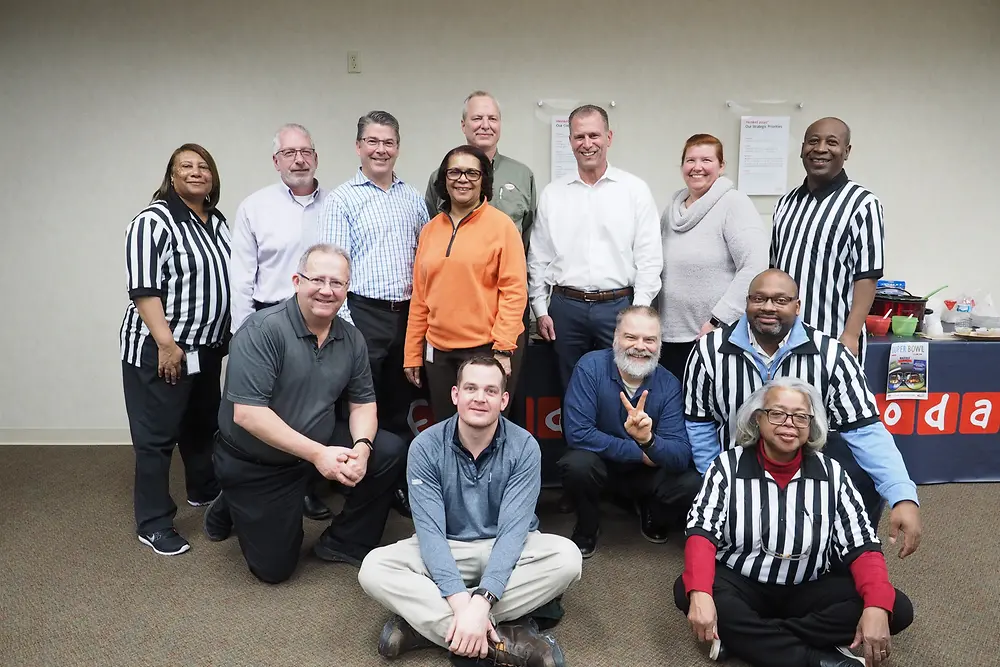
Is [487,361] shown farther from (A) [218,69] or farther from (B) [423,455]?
(A) [218,69]

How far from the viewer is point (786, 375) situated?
2.43 meters

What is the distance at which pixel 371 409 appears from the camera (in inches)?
104

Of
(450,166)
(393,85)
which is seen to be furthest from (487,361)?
(393,85)

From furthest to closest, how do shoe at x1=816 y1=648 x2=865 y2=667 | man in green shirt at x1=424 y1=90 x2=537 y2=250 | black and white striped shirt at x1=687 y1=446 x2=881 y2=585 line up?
man in green shirt at x1=424 y1=90 x2=537 y2=250
black and white striped shirt at x1=687 y1=446 x2=881 y2=585
shoe at x1=816 y1=648 x2=865 y2=667

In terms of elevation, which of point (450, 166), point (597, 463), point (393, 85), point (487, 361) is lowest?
point (597, 463)

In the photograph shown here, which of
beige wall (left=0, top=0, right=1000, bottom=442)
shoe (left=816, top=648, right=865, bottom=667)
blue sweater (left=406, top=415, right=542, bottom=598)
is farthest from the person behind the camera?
beige wall (left=0, top=0, right=1000, bottom=442)

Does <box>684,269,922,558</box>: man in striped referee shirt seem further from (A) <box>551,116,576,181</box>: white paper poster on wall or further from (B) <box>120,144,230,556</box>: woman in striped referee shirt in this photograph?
(B) <box>120,144,230,556</box>: woman in striped referee shirt

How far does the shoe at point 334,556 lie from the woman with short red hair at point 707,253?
61.8 inches

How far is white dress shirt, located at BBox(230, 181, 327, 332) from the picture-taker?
2908 millimetres

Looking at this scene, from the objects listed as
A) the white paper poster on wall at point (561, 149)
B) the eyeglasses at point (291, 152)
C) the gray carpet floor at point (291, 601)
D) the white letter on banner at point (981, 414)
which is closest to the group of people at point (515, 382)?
the eyeglasses at point (291, 152)

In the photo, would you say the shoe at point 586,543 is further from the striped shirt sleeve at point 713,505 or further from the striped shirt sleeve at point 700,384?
the striped shirt sleeve at point 713,505

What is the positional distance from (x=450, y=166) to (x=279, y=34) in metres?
1.88

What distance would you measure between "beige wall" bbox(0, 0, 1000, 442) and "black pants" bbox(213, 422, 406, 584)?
1.96 m

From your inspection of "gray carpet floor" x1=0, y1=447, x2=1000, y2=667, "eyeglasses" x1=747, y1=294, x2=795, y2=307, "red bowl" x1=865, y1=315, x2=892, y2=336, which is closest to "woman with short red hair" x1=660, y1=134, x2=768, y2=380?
"eyeglasses" x1=747, y1=294, x2=795, y2=307
